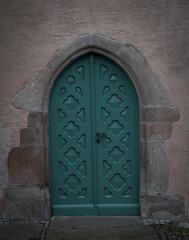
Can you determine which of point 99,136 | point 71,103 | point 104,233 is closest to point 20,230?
point 104,233

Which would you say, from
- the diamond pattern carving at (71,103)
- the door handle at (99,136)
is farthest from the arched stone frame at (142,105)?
the door handle at (99,136)

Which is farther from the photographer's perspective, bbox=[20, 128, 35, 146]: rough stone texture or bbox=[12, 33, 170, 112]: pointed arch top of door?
bbox=[20, 128, 35, 146]: rough stone texture

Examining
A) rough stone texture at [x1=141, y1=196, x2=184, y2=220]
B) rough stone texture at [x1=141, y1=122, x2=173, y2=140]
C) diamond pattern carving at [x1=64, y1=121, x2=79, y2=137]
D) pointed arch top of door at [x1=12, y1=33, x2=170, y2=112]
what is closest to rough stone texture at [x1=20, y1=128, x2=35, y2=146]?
pointed arch top of door at [x1=12, y1=33, x2=170, y2=112]

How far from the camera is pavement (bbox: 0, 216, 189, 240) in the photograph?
3.57m

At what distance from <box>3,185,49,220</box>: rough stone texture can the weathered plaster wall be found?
630 mm

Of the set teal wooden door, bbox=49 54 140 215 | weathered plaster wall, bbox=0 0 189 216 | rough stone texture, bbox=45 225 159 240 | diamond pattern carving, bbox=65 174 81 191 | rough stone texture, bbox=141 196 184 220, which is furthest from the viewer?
diamond pattern carving, bbox=65 174 81 191

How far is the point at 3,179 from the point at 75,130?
3.84 feet

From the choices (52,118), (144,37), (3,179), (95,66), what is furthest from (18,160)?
(144,37)

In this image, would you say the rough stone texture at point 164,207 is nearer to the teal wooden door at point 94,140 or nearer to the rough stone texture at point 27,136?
the teal wooden door at point 94,140

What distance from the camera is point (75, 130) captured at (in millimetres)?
4176

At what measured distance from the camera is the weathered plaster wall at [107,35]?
384 cm

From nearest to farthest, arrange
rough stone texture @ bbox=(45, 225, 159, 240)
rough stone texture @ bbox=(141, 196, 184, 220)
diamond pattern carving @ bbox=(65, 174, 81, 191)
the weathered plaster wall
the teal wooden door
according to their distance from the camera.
→ rough stone texture @ bbox=(45, 225, 159, 240), the weathered plaster wall, rough stone texture @ bbox=(141, 196, 184, 220), the teal wooden door, diamond pattern carving @ bbox=(65, 174, 81, 191)

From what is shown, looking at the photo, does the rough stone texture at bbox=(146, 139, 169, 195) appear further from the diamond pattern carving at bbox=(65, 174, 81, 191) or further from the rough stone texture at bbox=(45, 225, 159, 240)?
the diamond pattern carving at bbox=(65, 174, 81, 191)

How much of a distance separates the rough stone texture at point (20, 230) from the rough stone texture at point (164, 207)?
4.69 ft
